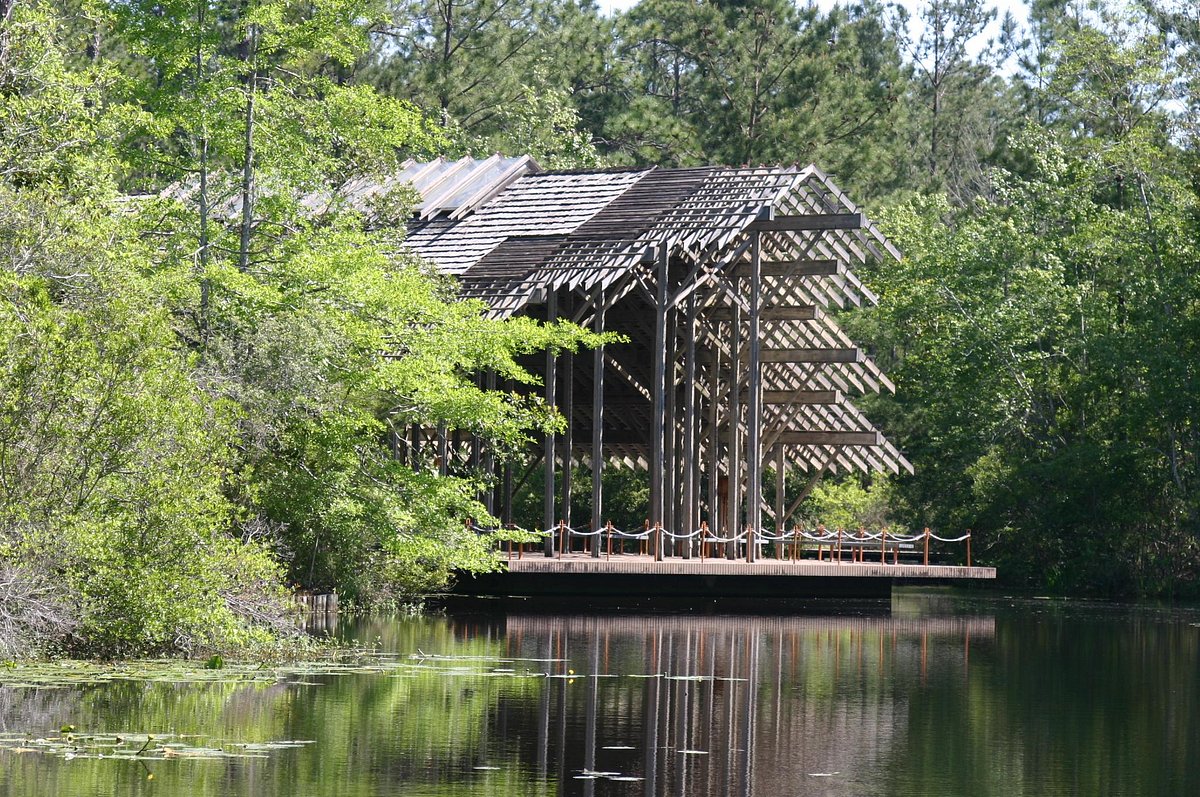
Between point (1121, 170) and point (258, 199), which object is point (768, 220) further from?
point (1121, 170)

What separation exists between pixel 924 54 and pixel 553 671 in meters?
51.8

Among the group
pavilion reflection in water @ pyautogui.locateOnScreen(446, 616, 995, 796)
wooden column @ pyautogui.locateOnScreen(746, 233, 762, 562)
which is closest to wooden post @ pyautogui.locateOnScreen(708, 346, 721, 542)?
wooden column @ pyautogui.locateOnScreen(746, 233, 762, 562)

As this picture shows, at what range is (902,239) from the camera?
50.2m

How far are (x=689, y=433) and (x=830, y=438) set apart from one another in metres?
4.94

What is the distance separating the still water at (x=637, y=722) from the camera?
38.5 feet

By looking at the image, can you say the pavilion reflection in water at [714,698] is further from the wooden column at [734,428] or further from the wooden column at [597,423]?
the wooden column at [734,428]

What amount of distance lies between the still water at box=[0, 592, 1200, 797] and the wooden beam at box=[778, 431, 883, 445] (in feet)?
44.4

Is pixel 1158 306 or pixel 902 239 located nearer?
pixel 1158 306

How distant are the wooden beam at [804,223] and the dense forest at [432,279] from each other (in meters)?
4.10

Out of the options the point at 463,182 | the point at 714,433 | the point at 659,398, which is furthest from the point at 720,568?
the point at 463,182

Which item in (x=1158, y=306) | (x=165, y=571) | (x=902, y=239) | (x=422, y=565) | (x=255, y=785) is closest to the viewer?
(x=255, y=785)

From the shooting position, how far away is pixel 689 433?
113 ft

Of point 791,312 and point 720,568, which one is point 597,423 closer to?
point 720,568

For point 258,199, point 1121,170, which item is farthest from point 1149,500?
point 258,199
